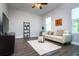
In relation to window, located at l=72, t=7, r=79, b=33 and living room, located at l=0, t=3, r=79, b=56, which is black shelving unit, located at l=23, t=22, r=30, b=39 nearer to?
living room, located at l=0, t=3, r=79, b=56

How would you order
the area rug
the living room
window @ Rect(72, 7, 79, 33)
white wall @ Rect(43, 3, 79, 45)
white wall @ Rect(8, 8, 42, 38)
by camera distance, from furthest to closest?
white wall @ Rect(43, 3, 79, 45)
window @ Rect(72, 7, 79, 33)
white wall @ Rect(8, 8, 42, 38)
the living room
the area rug

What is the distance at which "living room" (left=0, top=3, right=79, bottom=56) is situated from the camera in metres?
3.45

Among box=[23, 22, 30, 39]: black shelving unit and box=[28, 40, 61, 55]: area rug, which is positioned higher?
box=[23, 22, 30, 39]: black shelving unit

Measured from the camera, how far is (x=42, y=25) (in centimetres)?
473

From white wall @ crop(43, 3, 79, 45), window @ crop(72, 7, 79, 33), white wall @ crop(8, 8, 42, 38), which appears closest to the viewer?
white wall @ crop(8, 8, 42, 38)

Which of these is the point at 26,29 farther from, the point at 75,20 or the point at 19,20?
the point at 75,20

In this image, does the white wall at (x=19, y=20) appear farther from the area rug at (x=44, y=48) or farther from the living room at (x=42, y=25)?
the area rug at (x=44, y=48)

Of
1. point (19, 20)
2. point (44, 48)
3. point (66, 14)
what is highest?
point (66, 14)

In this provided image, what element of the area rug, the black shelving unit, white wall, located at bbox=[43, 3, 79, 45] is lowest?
the area rug

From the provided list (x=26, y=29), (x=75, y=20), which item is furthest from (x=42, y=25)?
(x=75, y=20)

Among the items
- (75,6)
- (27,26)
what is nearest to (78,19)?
(75,6)

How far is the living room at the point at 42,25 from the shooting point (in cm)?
345

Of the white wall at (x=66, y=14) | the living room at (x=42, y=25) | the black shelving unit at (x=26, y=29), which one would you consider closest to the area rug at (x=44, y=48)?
the living room at (x=42, y=25)

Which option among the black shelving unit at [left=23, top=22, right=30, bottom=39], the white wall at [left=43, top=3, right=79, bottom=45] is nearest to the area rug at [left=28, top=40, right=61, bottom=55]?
the black shelving unit at [left=23, top=22, right=30, bottom=39]
